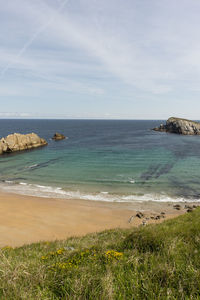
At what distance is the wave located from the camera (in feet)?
79.2

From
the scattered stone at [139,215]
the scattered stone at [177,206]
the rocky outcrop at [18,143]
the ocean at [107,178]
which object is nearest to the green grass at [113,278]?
the scattered stone at [139,215]

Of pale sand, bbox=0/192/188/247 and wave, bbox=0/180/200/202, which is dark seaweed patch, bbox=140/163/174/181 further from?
pale sand, bbox=0/192/188/247

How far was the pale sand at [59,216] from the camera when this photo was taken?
53.3 ft

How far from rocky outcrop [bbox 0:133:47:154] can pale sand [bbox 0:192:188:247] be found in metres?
35.6

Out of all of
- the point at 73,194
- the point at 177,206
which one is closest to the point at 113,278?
the point at 177,206

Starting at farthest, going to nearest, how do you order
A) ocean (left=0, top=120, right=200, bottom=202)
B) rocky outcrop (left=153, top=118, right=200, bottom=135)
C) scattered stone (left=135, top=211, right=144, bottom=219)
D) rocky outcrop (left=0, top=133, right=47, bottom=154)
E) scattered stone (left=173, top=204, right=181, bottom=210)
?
rocky outcrop (left=153, top=118, right=200, bottom=135), rocky outcrop (left=0, top=133, right=47, bottom=154), ocean (left=0, top=120, right=200, bottom=202), scattered stone (left=173, top=204, right=181, bottom=210), scattered stone (left=135, top=211, right=144, bottom=219)

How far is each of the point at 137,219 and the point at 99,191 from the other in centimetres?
892

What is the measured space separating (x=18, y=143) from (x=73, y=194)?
42.9 m

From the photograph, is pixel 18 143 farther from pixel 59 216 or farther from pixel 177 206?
pixel 177 206

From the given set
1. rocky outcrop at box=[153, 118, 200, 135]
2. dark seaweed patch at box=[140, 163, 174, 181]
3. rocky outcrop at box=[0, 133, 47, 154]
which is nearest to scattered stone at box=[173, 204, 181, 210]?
dark seaweed patch at box=[140, 163, 174, 181]

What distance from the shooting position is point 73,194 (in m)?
26.5

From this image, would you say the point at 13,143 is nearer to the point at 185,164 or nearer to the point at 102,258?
the point at 185,164

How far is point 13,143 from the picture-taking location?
2303 inches

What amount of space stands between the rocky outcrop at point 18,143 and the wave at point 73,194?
99.0 feet
